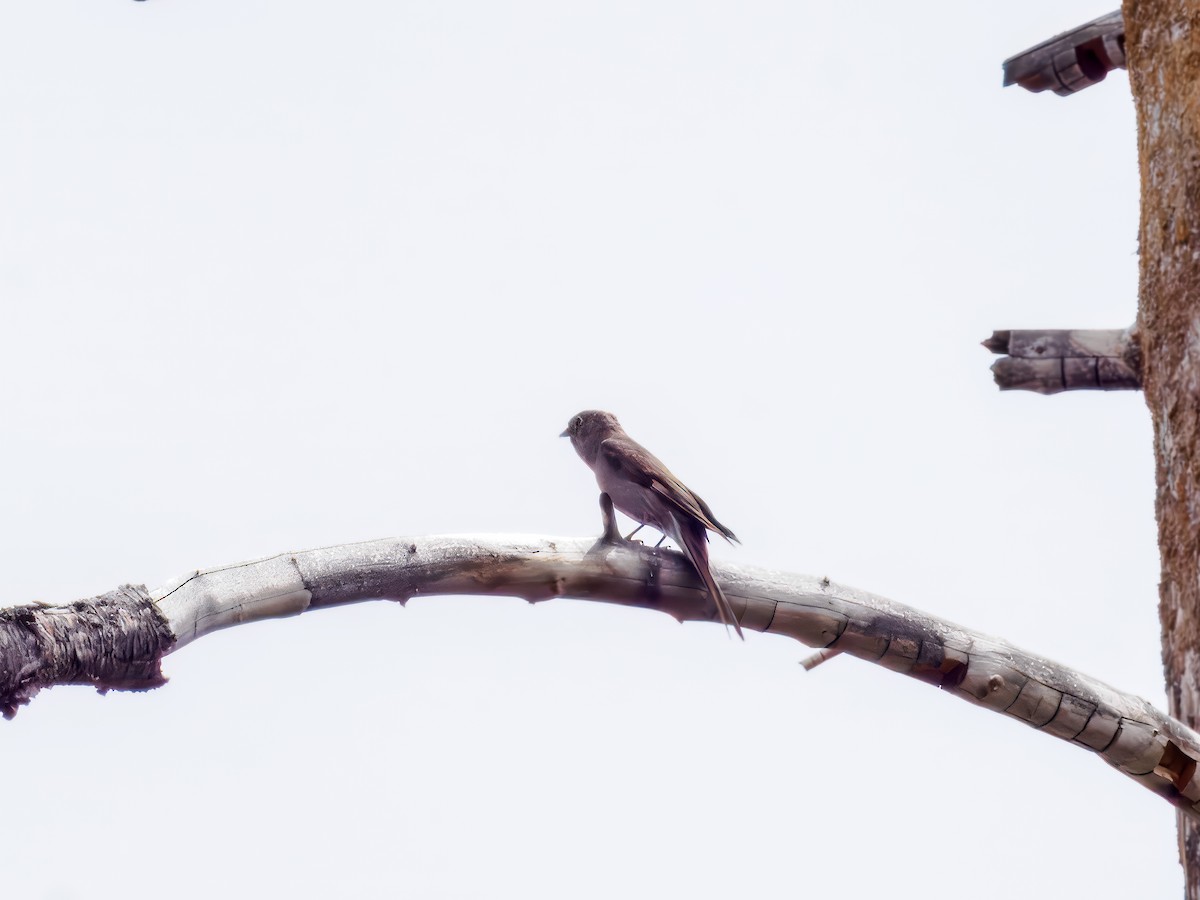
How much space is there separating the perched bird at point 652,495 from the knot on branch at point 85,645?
4.46 ft

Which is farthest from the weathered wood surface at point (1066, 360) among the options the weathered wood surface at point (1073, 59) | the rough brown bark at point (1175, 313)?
the weathered wood surface at point (1073, 59)

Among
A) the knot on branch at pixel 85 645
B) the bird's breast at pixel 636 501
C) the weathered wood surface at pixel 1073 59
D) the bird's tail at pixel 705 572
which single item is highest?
the weathered wood surface at pixel 1073 59

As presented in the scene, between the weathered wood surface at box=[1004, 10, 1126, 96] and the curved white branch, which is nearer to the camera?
the curved white branch

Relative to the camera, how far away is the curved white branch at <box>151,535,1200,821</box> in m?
2.97

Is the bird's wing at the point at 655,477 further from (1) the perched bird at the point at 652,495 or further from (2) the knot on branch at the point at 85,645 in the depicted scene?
(2) the knot on branch at the point at 85,645

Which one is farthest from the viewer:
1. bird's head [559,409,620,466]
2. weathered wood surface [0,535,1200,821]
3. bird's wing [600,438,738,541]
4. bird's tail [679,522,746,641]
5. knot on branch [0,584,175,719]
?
bird's head [559,409,620,466]

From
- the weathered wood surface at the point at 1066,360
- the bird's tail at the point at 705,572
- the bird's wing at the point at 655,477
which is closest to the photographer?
the bird's tail at the point at 705,572

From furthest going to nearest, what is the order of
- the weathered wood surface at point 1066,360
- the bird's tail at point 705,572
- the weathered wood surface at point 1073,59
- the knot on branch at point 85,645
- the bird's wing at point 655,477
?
1. the weathered wood surface at point 1073,59
2. the weathered wood surface at point 1066,360
3. the bird's wing at point 655,477
4. the bird's tail at point 705,572
5. the knot on branch at point 85,645

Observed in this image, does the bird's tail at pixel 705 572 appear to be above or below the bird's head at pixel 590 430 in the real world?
below

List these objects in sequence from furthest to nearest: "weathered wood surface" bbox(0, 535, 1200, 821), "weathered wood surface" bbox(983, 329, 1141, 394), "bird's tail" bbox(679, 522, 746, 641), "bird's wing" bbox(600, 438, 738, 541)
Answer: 1. "weathered wood surface" bbox(983, 329, 1141, 394)
2. "bird's wing" bbox(600, 438, 738, 541)
3. "bird's tail" bbox(679, 522, 746, 641)
4. "weathered wood surface" bbox(0, 535, 1200, 821)

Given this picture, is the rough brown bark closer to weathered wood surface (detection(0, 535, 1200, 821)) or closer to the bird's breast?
weathered wood surface (detection(0, 535, 1200, 821))

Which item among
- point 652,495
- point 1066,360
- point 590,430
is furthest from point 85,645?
point 1066,360

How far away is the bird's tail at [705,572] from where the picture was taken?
130 inches

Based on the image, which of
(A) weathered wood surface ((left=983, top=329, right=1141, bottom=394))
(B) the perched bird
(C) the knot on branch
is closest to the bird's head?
(B) the perched bird
